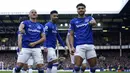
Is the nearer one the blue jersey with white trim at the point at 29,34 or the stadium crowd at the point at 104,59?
the blue jersey with white trim at the point at 29,34

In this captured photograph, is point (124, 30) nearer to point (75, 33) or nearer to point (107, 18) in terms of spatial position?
point (107, 18)

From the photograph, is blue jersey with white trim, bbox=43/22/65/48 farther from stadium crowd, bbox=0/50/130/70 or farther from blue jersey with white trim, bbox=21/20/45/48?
stadium crowd, bbox=0/50/130/70

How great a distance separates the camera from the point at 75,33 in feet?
35.9

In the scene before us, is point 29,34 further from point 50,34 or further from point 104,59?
point 104,59

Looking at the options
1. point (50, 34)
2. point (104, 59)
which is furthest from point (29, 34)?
point (104, 59)

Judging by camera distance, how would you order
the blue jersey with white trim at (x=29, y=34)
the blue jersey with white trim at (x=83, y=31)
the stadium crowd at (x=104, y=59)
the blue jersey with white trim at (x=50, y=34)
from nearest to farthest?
the blue jersey with white trim at (x=83, y=31) < the blue jersey with white trim at (x=29, y=34) < the blue jersey with white trim at (x=50, y=34) < the stadium crowd at (x=104, y=59)

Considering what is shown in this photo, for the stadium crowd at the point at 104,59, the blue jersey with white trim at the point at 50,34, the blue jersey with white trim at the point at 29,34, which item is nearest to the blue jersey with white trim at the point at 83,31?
the blue jersey with white trim at the point at 29,34

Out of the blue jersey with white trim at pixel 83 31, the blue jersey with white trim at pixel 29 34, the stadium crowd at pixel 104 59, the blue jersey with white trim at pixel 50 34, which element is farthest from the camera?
the stadium crowd at pixel 104 59

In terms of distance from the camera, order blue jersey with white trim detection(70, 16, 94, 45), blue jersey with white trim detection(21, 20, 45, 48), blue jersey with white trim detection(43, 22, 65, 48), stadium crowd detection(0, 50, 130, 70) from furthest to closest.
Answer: stadium crowd detection(0, 50, 130, 70) < blue jersey with white trim detection(43, 22, 65, 48) < blue jersey with white trim detection(21, 20, 45, 48) < blue jersey with white trim detection(70, 16, 94, 45)

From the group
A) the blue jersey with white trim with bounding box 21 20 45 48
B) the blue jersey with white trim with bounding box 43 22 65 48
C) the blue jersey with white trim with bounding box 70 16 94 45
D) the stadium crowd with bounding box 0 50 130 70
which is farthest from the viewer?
the stadium crowd with bounding box 0 50 130 70

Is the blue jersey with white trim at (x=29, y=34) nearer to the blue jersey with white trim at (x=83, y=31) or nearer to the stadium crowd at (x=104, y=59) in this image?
the blue jersey with white trim at (x=83, y=31)

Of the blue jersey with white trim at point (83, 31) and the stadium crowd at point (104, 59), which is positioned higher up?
the blue jersey with white trim at point (83, 31)

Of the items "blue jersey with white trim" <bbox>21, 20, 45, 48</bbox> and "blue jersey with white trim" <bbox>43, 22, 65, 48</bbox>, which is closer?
"blue jersey with white trim" <bbox>21, 20, 45, 48</bbox>

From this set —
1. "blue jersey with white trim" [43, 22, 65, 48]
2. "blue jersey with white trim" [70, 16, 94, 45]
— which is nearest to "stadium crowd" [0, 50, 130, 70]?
"blue jersey with white trim" [43, 22, 65, 48]
